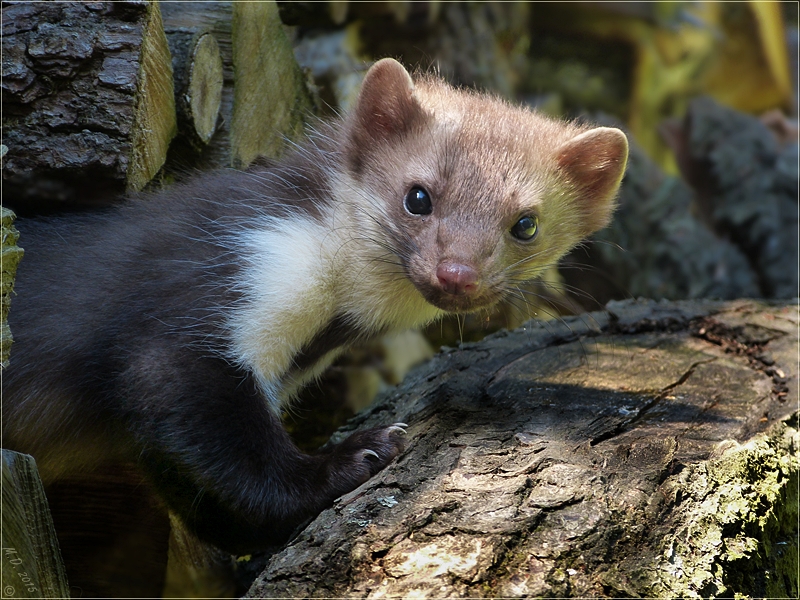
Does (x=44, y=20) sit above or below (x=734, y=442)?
above

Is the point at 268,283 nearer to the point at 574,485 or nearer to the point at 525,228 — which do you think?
the point at 525,228

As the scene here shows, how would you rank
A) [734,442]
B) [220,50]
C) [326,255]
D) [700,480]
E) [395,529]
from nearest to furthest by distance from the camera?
[395,529]
[700,480]
[734,442]
[326,255]
[220,50]

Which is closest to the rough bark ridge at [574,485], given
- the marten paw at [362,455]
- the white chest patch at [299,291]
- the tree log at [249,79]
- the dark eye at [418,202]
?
the marten paw at [362,455]

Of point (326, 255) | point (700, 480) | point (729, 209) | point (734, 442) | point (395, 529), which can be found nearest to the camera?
point (395, 529)

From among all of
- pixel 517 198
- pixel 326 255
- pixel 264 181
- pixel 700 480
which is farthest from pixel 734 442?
pixel 264 181

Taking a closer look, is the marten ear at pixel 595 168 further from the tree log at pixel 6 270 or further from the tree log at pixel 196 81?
the tree log at pixel 6 270

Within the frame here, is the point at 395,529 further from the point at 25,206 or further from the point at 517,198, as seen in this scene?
the point at 25,206

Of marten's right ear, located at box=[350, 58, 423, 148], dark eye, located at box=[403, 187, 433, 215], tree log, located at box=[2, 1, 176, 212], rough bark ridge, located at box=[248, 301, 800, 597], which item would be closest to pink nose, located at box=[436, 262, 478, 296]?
dark eye, located at box=[403, 187, 433, 215]

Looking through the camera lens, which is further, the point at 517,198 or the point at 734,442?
the point at 517,198
